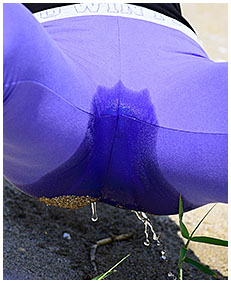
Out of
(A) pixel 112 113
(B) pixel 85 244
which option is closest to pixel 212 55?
(B) pixel 85 244

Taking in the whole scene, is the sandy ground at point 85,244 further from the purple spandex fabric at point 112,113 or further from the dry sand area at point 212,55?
the purple spandex fabric at point 112,113

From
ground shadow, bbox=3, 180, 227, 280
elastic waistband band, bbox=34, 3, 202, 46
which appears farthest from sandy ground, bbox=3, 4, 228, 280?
elastic waistband band, bbox=34, 3, 202, 46

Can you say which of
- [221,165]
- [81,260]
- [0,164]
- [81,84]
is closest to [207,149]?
[221,165]

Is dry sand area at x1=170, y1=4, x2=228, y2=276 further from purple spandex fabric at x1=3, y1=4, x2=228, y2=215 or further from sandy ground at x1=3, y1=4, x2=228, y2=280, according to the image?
purple spandex fabric at x1=3, y1=4, x2=228, y2=215

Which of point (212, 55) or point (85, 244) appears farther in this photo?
point (212, 55)

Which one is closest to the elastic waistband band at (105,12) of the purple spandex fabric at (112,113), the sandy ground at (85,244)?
the purple spandex fabric at (112,113)

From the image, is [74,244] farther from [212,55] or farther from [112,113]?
[212,55]
